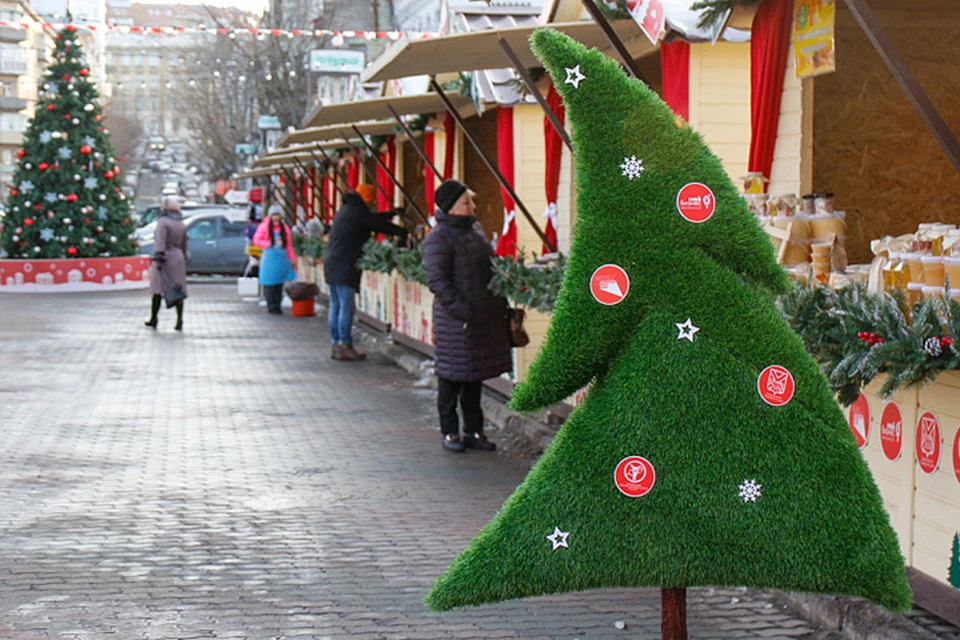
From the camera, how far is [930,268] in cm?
543

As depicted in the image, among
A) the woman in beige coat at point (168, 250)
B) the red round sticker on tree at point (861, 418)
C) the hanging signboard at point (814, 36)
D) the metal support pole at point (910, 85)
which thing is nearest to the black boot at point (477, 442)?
the hanging signboard at point (814, 36)

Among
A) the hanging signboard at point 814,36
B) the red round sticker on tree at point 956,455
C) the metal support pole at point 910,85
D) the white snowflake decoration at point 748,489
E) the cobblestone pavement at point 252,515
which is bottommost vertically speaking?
the cobblestone pavement at point 252,515

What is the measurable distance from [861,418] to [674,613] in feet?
6.06

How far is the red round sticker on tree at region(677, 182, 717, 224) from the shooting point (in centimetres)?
407

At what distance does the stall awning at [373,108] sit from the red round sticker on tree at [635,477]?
10.3m

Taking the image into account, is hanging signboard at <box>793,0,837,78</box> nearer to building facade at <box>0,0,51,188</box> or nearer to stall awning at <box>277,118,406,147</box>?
stall awning at <box>277,118,406,147</box>

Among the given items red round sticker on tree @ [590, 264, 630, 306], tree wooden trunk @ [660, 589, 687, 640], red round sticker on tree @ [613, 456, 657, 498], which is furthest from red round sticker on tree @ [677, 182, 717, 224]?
tree wooden trunk @ [660, 589, 687, 640]

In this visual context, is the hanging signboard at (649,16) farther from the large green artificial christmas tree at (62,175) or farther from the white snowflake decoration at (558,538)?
the large green artificial christmas tree at (62,175)

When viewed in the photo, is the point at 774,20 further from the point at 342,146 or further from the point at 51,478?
the point at 342,146

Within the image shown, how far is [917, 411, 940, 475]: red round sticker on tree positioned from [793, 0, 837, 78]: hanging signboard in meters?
2.41

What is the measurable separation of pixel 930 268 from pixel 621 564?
212 centimetres

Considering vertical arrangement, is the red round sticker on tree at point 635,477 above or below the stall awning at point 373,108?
below

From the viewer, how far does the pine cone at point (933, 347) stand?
4.75 metres

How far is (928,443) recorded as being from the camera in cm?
524
